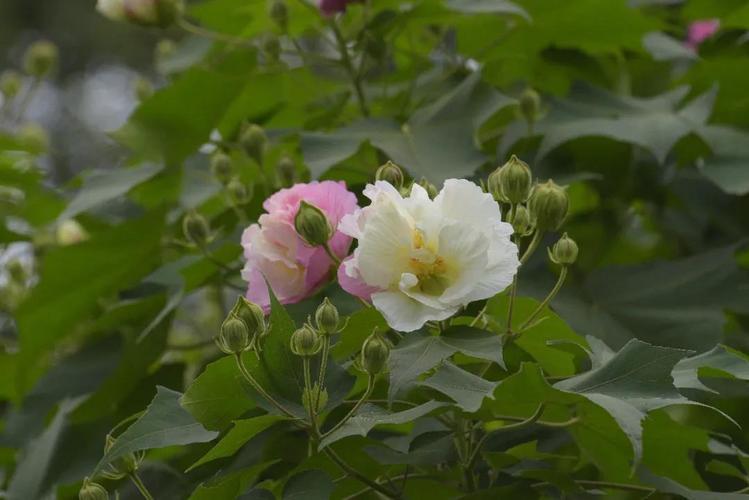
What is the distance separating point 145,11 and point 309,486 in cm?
62

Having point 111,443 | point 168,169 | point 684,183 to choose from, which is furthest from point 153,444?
point 684,183

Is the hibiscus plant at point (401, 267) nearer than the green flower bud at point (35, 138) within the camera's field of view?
Yes

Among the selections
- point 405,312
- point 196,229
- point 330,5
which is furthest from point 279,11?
point 405,312

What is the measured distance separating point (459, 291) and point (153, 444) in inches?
7.8

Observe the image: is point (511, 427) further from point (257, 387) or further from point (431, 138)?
point (431, 138)

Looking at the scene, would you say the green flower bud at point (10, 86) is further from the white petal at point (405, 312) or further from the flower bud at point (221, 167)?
the white petal at point (405, 312)

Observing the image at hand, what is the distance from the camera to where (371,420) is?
0.70 metres

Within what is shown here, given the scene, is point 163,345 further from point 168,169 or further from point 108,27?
point 108,27

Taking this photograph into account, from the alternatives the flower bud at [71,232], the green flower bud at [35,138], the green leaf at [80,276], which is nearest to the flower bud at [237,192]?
the green leaf at [80,276]

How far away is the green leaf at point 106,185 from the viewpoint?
108 cm

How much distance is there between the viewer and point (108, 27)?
17.9ft

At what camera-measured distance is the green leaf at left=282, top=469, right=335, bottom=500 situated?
0.72m

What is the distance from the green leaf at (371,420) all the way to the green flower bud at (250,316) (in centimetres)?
7

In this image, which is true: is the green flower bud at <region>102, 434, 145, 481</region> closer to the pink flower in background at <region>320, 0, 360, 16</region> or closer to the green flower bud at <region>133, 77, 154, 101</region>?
the pink flower in background at <region>320, 0, 360, 16</region>
